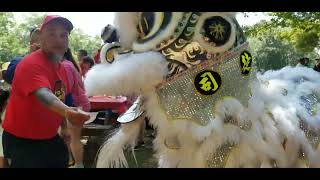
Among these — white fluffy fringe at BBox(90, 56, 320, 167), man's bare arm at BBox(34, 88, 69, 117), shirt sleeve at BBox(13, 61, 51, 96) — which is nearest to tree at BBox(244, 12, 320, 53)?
white fluffy fringe at BBox(90, 56, 320, 167)

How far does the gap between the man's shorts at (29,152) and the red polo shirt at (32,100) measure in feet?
0.12

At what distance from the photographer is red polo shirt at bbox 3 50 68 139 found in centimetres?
224

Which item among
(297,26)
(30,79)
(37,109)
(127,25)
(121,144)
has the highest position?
(297,26)

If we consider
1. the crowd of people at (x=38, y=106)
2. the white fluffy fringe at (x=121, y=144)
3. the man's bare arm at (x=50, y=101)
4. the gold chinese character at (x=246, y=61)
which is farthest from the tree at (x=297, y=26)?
the man's bare arm at (x=50, y=101)

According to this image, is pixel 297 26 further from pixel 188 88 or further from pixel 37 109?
pixel 37 109

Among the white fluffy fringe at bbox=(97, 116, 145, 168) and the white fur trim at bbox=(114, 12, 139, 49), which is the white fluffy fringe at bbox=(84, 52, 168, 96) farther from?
the white fluffy fringe at bbox=(97, 116, 145, 168)

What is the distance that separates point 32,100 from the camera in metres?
2.33

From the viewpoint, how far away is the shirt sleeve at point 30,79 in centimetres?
218

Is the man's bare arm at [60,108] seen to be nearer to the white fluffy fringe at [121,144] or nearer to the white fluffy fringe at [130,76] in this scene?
the white fluffy fringe at [130,76]

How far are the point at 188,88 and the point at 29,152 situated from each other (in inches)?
37.1

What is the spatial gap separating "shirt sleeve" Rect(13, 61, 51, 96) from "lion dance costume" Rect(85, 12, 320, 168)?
0.31m

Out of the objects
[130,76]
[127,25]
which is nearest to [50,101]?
[130,76]
